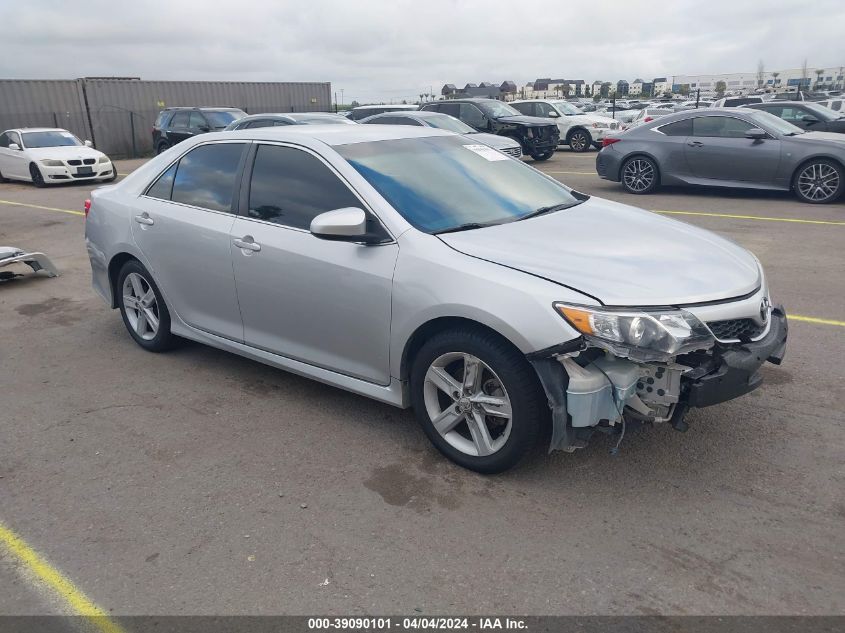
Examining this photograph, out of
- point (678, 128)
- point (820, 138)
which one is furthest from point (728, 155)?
point (820, 138)

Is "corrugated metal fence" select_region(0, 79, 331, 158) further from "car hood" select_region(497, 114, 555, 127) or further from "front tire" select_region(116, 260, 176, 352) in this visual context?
"front tire" select_region(116, 260, 176, 352)

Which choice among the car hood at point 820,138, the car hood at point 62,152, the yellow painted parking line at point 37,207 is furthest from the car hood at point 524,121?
the yellow painted parking line at point 37,207

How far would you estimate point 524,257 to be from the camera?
11.4 ft

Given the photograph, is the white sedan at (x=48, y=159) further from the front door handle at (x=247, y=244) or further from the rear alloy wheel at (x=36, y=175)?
the front door handle at (x=247, y=244)

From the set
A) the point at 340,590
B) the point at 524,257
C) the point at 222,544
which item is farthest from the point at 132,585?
the point at 524,257

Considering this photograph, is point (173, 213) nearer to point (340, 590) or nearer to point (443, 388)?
point (443, 388)

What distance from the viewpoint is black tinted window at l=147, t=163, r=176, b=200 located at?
5094mm

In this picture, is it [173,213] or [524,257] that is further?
[173,213]

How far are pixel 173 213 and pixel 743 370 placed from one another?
3.65 meters

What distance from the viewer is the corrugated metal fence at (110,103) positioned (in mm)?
26250

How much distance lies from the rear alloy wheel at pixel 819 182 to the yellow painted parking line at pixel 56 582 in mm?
11594

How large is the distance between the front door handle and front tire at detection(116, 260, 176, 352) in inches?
42.9

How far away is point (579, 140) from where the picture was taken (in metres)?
22.5

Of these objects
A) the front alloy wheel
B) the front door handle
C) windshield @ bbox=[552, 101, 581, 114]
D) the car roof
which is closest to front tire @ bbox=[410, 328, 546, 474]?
the front alloy wheel
